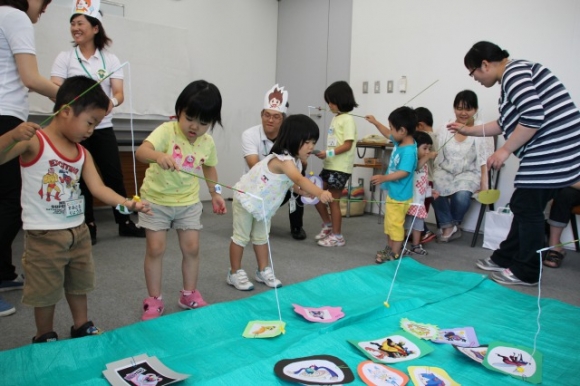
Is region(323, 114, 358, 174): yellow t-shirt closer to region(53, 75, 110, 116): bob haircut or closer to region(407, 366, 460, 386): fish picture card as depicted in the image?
region(407, 366, 460, 386): fish picture card

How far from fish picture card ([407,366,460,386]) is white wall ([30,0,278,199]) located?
415 centimetres

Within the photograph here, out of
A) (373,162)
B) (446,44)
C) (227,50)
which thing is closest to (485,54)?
(446,44)

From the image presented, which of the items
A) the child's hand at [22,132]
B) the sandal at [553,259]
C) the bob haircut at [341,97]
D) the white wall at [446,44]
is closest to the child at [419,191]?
the bob haircut at [341,97]

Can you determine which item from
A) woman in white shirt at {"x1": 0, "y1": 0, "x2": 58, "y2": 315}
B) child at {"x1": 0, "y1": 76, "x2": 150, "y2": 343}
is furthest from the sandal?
woman in white shirt at {"x1": 0, "y1": 0, "x2": 58, "y2": 315}

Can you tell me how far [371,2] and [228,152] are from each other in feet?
8.28

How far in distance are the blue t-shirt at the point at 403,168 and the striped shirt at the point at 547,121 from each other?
720mm

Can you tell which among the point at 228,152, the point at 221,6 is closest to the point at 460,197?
the point at 228,152

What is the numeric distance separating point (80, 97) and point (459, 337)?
6.08ft

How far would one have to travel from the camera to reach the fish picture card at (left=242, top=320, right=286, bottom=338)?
196 cm

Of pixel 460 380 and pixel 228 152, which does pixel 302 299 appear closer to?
pixel 460 380

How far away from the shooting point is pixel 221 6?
18.6ft

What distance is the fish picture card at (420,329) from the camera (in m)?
2.02

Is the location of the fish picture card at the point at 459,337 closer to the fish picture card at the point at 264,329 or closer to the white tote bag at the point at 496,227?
the fish picture card at the point at 264,329

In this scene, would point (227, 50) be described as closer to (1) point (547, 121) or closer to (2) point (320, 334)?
(1) point (547, 121)
